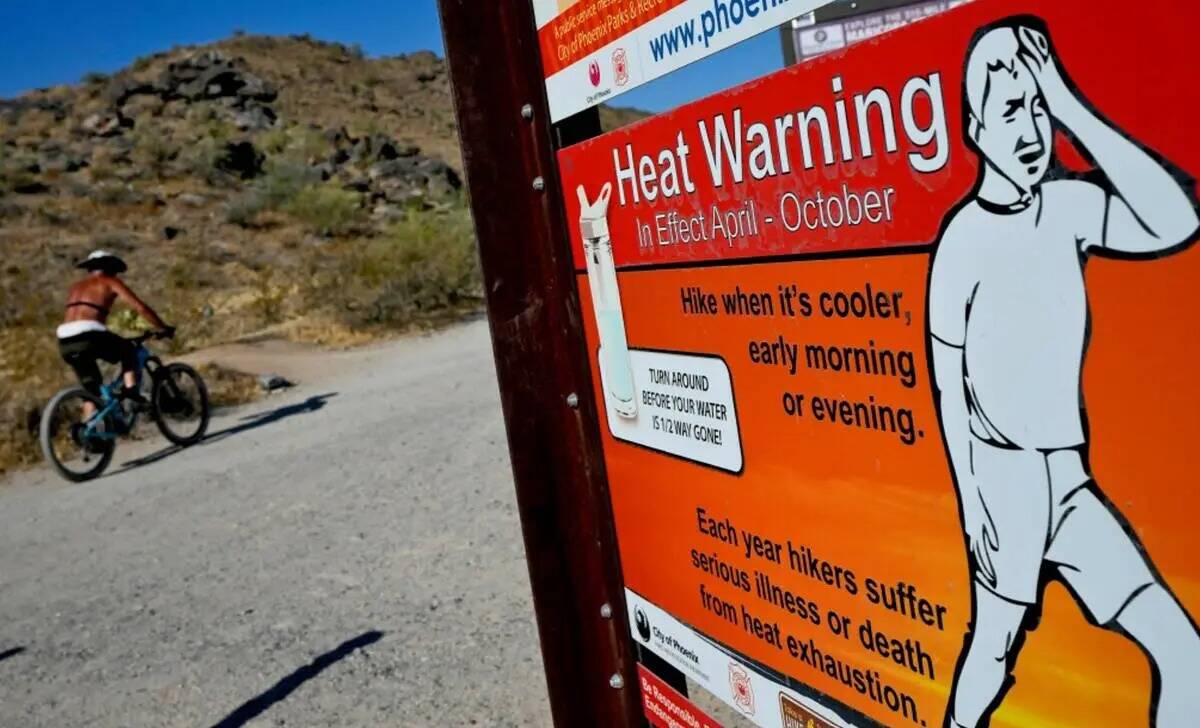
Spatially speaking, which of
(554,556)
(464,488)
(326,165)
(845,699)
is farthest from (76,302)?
(326,165)

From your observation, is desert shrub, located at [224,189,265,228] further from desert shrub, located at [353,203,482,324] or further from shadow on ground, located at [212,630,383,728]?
shadow on ground, located at [212,630,383,728]

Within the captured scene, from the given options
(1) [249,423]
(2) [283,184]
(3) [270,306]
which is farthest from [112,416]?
(2) [283,184]

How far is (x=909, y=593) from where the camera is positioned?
5.26 feet

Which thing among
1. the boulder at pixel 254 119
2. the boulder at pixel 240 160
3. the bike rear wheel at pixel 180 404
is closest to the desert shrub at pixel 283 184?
the boulder at pixel 240 160

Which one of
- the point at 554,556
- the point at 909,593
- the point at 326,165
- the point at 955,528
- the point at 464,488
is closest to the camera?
the point at 955,528

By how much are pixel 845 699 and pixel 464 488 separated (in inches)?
224

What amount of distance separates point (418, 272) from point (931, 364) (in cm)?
1769

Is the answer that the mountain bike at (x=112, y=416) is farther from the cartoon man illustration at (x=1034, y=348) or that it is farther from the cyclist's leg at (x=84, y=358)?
the cartoon man illustration at (x=1034, y=348)

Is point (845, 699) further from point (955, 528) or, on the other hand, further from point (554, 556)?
point (554, 556)

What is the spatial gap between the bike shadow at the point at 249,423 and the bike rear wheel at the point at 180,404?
4.8 inches

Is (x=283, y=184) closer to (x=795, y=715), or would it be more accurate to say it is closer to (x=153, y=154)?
(x=153, y=154)

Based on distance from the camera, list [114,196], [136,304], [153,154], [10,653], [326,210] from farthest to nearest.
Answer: [153,154] < [114,196] < [326,210] < [136,304] < [10,653]

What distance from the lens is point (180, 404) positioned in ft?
35.8

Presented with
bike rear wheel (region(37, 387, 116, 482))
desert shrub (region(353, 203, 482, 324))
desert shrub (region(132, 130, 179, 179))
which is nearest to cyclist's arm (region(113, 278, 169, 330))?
bike rear wheel (region(37, 387, 116, 482))
